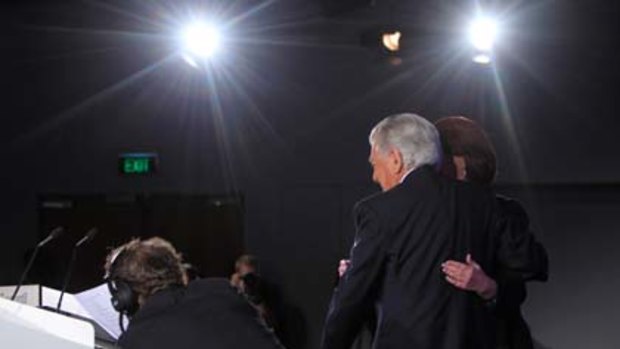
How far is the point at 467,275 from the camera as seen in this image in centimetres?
171

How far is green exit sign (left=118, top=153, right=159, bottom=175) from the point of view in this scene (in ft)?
21.0

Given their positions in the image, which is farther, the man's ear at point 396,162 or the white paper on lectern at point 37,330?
the man's ear at point 396,162

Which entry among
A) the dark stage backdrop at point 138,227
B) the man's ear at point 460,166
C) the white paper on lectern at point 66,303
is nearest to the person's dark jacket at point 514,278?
the man's ear at point 460,166

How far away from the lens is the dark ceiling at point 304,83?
5312 mm

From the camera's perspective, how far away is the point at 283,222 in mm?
6137

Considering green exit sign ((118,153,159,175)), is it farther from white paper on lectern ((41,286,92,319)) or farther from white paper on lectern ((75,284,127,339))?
white paper on lectern ((75,284,127,339))

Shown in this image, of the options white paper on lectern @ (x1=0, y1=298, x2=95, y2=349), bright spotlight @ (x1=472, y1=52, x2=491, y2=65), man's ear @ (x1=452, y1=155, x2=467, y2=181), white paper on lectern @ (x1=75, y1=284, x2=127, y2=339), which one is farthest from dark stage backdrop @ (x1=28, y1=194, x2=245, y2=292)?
white paper on lectern @ (x1=0, y1=298, x2=95, y2=349)

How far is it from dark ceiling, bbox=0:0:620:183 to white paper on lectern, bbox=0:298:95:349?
172 inches

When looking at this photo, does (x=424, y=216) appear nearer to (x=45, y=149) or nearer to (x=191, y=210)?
(x=191, y=210)

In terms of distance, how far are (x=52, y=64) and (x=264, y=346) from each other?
18.2ft

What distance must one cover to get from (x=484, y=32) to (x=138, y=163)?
2759 millimetres

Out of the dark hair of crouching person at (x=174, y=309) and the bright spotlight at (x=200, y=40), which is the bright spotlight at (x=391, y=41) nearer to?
the bright spotlight at (x=200, y=40)

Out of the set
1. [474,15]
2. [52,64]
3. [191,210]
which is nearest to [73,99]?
[52,64]

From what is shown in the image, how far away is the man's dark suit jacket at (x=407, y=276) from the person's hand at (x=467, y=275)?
2cm
